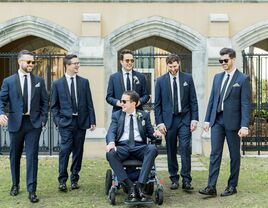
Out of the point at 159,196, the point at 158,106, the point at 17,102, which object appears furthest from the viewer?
the point at 158,106

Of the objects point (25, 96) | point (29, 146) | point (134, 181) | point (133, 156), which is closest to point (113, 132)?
point (133, 156)

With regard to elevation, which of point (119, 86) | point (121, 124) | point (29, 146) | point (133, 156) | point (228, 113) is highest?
point (119, 86)

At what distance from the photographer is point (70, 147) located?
709cm

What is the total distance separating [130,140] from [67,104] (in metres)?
1.17

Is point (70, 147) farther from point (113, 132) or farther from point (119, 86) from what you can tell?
point (119, 86)

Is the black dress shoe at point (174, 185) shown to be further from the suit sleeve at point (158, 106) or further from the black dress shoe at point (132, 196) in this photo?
the black dress shoe at point (132, 196)

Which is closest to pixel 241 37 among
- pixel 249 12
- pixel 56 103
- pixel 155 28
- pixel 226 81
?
pixel 249 12

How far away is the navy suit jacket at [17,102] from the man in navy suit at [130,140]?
0.96m

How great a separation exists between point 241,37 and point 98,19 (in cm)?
304

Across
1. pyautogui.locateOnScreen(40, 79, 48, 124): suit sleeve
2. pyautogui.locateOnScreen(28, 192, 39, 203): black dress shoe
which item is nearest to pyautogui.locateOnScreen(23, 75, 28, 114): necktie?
pyautogui.locateOnScreen(40, 79, 48, 124): suit sleeve

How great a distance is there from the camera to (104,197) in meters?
6.75

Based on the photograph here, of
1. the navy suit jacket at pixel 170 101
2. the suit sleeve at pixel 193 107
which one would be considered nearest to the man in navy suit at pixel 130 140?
the navy suit jacket at pixel 170 101

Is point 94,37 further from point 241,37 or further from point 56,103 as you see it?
point 56,103

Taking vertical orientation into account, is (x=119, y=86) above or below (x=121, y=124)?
above
